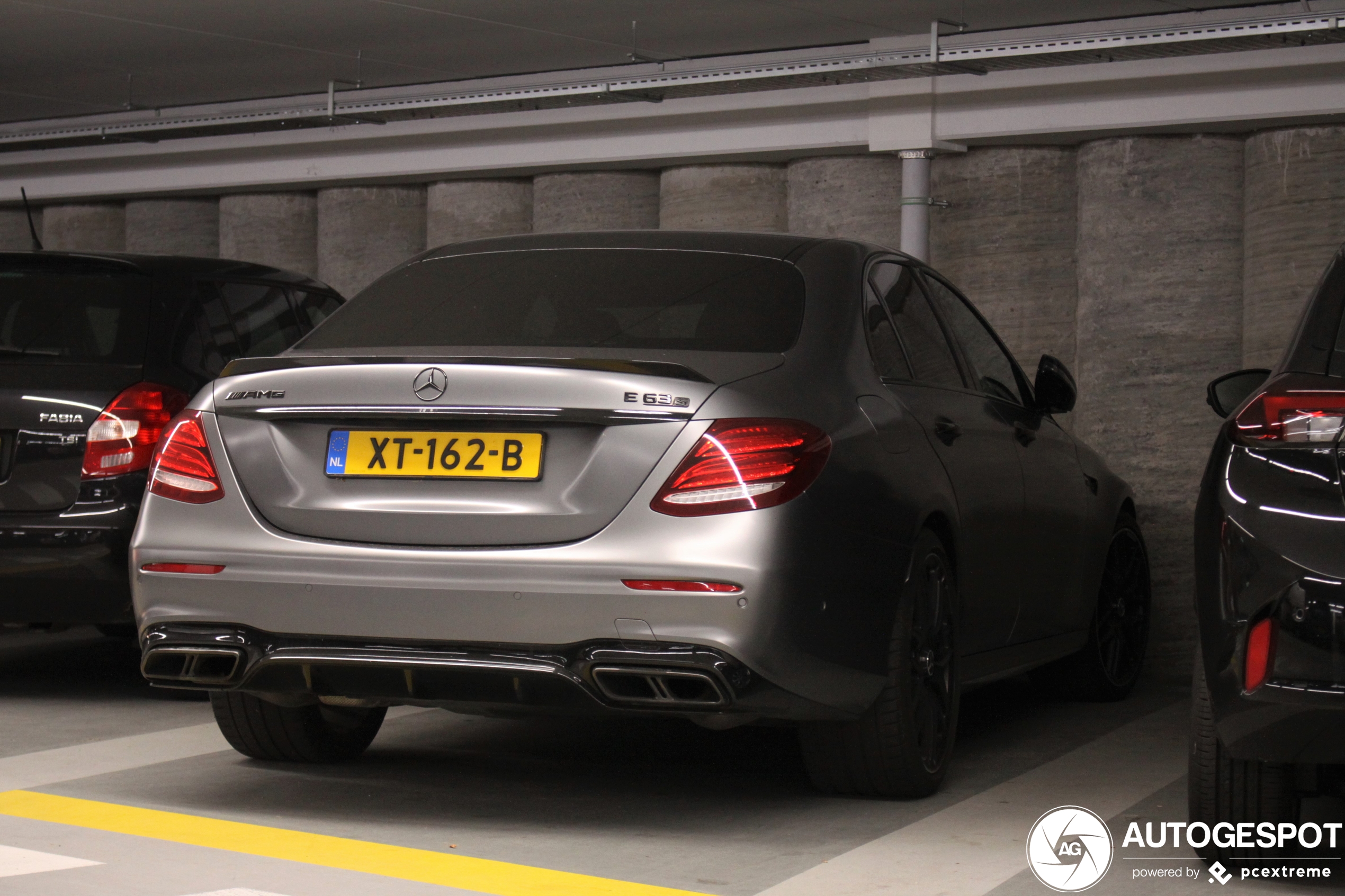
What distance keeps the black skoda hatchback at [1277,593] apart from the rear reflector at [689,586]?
40.8 inches

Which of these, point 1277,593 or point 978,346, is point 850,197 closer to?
point 978,346

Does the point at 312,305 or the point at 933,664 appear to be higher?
Result: the point at 312,305

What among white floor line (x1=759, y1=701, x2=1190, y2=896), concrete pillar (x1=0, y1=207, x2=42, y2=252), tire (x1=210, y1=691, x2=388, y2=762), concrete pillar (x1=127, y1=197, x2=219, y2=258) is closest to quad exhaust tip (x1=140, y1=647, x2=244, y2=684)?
tire (x1=210, y1=691, x2=388, y2=762)

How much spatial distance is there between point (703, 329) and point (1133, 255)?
4.71 meters

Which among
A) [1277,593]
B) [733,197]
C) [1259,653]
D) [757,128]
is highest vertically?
[757,128]

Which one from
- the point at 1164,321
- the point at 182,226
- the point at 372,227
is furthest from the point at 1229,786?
the point at 182,226

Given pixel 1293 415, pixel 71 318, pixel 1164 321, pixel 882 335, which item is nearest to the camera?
pixel 1293 415

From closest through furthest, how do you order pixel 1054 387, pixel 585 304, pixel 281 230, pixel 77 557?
pixel 585 304 < pixel 77 557 < pixel 1054 387 < pixel 281 230

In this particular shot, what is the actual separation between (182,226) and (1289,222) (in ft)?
25.9

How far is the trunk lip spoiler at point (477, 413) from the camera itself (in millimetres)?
4137

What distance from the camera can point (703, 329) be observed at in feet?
15.4

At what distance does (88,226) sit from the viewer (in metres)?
13.4

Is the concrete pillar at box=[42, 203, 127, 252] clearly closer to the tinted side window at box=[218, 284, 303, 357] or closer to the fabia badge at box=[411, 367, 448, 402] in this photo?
the tinted side window at box=[218, 284, 303, 357]

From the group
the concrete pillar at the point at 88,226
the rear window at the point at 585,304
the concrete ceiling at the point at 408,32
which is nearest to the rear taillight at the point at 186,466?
the rear window at the point at 585,304
